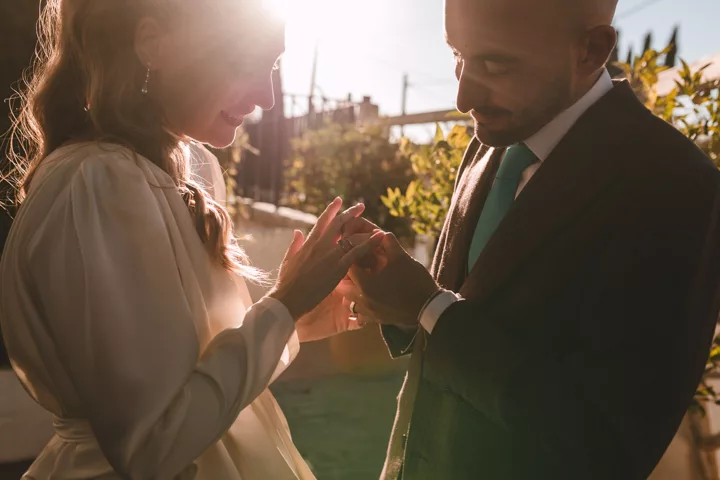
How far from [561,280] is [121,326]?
0.91 metres

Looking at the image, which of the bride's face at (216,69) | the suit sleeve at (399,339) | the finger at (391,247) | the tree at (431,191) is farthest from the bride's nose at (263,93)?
the tree at (431,191)

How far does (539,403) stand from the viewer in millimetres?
1278

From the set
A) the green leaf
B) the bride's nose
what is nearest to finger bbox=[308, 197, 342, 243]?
the bride's nose

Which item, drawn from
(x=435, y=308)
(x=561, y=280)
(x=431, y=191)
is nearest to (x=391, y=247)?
(x=435, y=308)

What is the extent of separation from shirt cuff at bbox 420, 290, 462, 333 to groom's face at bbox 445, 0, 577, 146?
42 cm

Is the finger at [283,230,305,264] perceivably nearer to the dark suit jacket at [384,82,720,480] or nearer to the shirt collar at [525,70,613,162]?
the dark suit jacket at [384,82,720,480]

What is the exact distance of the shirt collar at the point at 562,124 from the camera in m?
1.48

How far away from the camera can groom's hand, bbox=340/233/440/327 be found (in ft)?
4.80

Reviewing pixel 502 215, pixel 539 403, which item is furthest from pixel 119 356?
pixel 502 215

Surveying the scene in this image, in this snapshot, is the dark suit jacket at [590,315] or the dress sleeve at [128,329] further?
the dark suit jacket at [590,315]

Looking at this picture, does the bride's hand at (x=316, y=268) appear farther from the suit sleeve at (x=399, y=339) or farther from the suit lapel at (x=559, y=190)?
the suit sleeve at (x=399, y=339)

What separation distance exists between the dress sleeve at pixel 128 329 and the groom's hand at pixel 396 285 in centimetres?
43

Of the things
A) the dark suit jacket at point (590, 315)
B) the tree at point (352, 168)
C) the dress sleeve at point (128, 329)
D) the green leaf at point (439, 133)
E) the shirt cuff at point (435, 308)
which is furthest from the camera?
the tree at point (352, 168)

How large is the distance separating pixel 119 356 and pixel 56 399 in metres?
0.33
